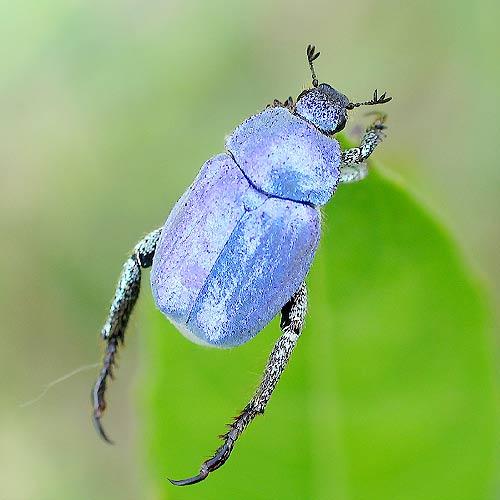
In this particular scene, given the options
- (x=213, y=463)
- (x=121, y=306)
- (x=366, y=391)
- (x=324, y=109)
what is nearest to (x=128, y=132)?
(x=324, y=109)

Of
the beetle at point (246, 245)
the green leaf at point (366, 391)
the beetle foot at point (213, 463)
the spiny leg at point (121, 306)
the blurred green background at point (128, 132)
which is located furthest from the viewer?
the blurred green background at point (128, 132)

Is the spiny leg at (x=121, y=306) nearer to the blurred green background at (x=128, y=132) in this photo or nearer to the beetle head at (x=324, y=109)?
the beetle head at (x=324, y=109)

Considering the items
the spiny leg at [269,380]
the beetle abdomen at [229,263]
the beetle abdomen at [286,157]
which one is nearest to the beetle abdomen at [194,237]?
the beetle abdomen at [229,263]

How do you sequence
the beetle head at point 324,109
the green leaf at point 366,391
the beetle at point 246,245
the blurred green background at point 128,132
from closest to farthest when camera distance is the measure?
1. the green leaf at point 366,391
2. the beetle at point 246,245
3. the beetle head at point 324,109
4. the blurred green background at point 128,132

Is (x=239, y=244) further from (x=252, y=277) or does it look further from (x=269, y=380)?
(x=269, y=380)

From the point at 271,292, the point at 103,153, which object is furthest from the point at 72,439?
the point at 271,292

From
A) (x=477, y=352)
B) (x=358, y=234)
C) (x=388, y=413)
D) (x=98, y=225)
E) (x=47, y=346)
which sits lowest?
(x=388, y=413)

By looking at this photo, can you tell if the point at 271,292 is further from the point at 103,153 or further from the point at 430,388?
the point at 103,153
